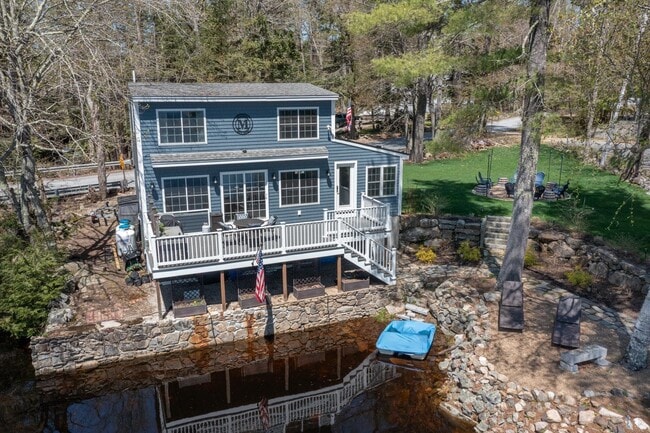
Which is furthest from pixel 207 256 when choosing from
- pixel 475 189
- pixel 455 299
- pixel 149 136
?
pixel 475 189

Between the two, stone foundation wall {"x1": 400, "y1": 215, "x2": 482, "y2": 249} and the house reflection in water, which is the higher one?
stone foundation wall {"x1": 400, "y1": 215, "x2": 482, "y2": 249}

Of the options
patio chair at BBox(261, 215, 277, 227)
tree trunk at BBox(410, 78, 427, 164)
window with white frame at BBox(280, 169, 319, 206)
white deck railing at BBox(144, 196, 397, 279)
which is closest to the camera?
white deck railing at BBox(144, 196, 397, 279)

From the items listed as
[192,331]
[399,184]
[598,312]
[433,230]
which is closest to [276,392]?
[192,331]

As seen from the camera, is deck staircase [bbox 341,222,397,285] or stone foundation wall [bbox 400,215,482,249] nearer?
deck staircase [bbox 341,222,397,285]

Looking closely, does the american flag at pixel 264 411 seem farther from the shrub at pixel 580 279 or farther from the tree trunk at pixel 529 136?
the shrub at pixel 580 279

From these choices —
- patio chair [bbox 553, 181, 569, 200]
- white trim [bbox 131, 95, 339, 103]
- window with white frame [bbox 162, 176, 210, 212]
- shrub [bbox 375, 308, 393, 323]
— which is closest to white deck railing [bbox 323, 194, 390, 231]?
shrub [bbox 375, 308, 393, 323]

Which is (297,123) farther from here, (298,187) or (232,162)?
(232,162)

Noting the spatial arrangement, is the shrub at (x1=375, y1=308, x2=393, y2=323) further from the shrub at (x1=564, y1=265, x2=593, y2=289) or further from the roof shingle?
the roof shingle

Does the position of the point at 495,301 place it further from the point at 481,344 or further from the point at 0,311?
the point at 0,311
